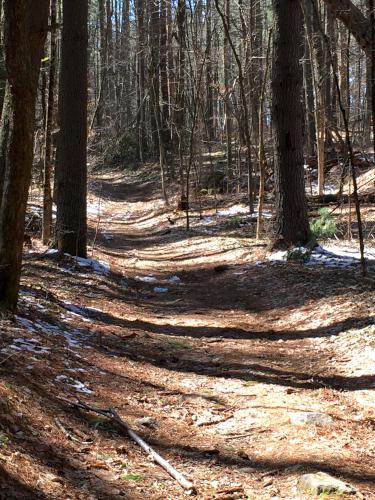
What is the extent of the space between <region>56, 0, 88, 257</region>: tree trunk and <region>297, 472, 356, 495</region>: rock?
7545 millimetres

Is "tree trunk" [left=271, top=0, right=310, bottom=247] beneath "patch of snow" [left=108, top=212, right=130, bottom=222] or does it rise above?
above

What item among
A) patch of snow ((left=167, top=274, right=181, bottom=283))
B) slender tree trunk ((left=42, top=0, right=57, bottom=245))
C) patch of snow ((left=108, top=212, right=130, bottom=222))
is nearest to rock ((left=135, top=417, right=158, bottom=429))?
patch of snow ((left=167, top=274, right=181, bottom=283))

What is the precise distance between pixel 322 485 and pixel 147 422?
5.18 ft

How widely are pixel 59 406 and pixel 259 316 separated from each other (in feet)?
14.5

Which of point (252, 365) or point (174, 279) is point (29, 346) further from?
point (174, 279)

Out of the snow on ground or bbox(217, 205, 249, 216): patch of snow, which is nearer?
the snow on ground

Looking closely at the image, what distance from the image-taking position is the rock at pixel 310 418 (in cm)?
448

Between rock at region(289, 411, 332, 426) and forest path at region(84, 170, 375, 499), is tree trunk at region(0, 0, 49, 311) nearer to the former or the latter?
forest path at region(84, 170, 375, 499)

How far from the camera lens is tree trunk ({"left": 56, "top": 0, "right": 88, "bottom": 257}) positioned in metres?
10.3

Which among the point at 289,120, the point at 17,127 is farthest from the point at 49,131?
the point at 17,127

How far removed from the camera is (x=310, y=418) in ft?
14.8

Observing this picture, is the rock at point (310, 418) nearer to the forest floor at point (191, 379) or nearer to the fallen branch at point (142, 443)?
the forest floor at point (191, 379)

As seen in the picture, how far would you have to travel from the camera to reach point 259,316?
26.7 feet

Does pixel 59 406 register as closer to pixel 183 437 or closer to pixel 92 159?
pixel 183 437
